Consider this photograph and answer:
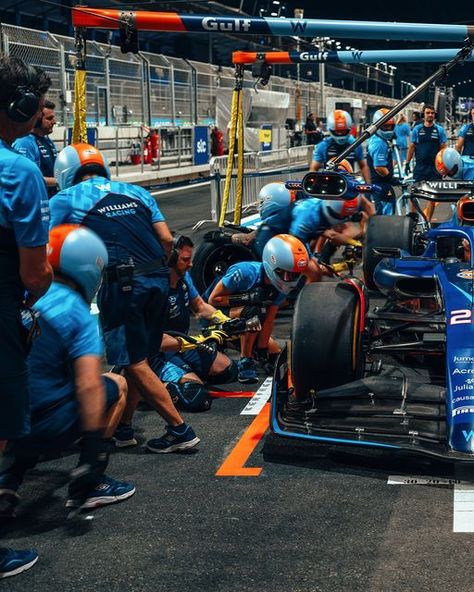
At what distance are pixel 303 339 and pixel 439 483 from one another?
1011mm

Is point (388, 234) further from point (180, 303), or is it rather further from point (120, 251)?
point (120, 251)

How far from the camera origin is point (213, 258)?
827 cm

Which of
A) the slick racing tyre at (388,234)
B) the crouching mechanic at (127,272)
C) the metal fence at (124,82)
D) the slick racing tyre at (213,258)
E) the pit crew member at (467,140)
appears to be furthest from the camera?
the metal fence at (124,82)

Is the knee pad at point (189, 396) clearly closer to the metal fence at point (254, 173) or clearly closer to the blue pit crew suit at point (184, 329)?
the blue pit crew suit at point (184, 329)

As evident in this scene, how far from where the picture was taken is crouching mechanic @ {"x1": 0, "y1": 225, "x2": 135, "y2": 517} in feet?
11.5

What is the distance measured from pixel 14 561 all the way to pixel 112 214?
1872 millimetres

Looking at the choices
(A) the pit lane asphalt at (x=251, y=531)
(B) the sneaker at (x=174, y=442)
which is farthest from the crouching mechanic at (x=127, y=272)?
(A) the pit lane asphalt at (x=251, y=531)

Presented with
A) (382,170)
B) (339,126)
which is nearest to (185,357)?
(339,126)

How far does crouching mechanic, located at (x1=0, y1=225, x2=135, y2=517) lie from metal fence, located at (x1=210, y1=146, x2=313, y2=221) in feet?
29.2

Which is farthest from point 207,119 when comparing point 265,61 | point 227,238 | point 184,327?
point 184,327

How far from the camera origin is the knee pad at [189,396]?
17.5 feet

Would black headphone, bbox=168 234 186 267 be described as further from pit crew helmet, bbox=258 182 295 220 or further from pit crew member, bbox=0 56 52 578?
pit crew member, bbox=0 56 52 578

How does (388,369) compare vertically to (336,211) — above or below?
below

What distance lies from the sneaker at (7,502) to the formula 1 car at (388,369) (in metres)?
1.23
